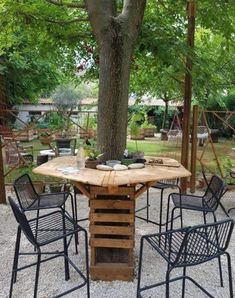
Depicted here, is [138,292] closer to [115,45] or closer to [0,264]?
[0,264]

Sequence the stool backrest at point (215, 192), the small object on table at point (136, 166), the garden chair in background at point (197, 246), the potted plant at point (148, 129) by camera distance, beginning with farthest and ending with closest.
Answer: the potted plant at point (148, 129) < the stool backrest at point (215, 192) < the small object on table at point (136, 166) < the garden chair in background at point (197, 246)

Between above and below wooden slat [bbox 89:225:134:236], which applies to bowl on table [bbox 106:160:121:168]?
above

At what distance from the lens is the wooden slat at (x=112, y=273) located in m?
2.71

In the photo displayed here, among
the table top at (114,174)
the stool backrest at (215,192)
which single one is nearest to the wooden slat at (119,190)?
the table top at (114,174)

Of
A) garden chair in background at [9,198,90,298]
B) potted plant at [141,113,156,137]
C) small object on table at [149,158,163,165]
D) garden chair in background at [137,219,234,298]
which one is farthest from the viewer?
potted plant at [141,113,156,137]

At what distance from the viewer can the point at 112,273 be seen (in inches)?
107

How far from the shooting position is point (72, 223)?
2754mm

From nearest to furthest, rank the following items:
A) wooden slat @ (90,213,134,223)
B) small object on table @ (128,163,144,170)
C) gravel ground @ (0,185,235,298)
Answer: gravel ground @ (0,185,235,298)
wooden slat @ (90,213,134,223)
small object on table @ (128,163,144,170)

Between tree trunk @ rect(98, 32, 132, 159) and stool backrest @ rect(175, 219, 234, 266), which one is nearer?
stool backrest @ rect(175, 219, 234, 266)

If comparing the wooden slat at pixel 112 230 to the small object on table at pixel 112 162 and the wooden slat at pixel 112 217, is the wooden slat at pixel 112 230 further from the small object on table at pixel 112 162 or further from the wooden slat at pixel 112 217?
the small object on table at pixel 112 162

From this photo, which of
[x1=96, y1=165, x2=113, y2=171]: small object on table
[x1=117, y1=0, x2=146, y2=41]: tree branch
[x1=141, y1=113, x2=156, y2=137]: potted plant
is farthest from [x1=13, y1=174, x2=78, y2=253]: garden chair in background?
[x1=141, y1=113, x2=156, y2=137]: potted plant

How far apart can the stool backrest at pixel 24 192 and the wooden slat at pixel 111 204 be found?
29.0 inches

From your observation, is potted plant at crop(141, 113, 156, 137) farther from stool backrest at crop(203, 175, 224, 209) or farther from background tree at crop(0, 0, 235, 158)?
stool backrest at crop(203, 175, 224, 209)

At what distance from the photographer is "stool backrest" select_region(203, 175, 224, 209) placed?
2.97m
